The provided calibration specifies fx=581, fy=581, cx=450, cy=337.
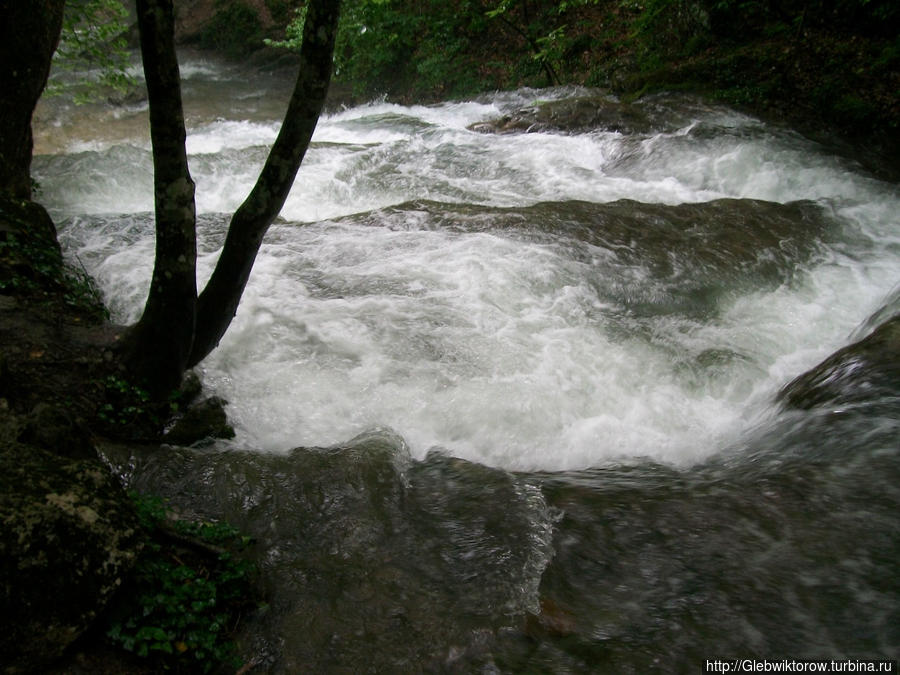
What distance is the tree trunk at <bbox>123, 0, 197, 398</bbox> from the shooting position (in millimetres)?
2951

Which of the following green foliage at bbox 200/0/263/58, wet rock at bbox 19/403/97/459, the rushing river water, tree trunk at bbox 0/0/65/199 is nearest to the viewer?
the rushing river water

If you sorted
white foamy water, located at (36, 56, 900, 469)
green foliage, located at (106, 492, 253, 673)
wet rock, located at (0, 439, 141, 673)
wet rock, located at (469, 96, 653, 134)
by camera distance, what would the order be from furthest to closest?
wet rock, located at (469, 96, 653, 134) → white foamy water, located at (36, 56, 900, 469) → green foliage, located at (106, 492, 253, 673) → wet rock, located at (0, 439, 141, 673)

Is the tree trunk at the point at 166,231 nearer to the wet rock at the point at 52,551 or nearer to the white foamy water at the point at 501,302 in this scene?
the white foamy water at the point at 501,302

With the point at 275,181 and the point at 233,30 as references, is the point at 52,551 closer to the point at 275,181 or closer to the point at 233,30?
the point at 275,181

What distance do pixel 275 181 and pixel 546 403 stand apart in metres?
2.65

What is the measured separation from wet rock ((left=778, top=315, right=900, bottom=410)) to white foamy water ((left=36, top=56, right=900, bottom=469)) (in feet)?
1.22

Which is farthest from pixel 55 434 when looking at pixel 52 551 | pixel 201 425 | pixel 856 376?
pixel 856 376

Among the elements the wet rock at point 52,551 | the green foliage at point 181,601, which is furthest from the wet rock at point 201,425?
the wet rock at point 52,551

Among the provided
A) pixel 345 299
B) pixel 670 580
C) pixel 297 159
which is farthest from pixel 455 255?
pixel 670 580

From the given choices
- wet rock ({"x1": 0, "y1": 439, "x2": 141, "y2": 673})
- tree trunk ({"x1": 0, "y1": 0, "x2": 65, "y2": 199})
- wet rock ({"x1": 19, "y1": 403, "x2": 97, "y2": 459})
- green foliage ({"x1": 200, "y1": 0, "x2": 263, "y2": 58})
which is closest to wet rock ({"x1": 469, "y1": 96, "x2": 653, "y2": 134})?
tree trunk ({"x1": 0, "y1": 0, "x2": 65, "y2": 199})

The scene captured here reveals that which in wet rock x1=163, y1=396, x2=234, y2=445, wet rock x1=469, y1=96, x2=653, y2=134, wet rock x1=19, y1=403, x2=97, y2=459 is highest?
wet rock x1=469, y1=96, x2=653, y2=134

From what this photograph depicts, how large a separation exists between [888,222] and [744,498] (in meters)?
6.23

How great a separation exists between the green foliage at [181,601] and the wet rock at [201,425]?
1.09m

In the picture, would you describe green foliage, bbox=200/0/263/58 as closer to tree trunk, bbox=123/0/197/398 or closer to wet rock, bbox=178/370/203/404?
wet rock, bbox=178/370/203/404
